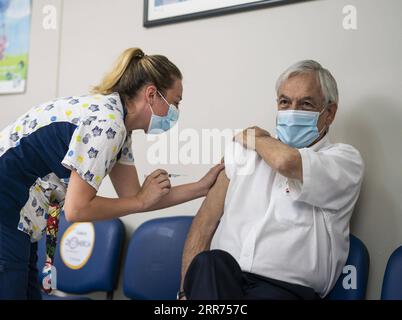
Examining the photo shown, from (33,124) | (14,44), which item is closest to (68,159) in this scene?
(33,124)

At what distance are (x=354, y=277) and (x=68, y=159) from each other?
1067 mm

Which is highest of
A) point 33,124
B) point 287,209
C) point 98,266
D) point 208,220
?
point 33,124

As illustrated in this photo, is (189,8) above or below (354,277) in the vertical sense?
above

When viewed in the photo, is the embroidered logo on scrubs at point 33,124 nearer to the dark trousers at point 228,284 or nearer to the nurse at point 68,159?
the nurse at point 68,159

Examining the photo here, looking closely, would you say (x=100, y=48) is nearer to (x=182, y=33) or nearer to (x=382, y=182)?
(x=182, y=33)

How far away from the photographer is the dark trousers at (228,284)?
4.10ft

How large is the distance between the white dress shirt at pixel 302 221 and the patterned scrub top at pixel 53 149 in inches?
21.5

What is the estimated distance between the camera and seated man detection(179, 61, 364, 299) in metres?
1.36

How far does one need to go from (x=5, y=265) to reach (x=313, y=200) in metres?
1.00

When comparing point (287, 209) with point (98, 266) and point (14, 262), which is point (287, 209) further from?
point (98, 266)

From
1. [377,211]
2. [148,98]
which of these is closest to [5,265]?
[148,98]

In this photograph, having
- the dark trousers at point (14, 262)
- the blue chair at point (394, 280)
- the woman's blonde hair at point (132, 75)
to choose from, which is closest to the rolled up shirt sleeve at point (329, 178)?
the blue chair at point (394, 280)

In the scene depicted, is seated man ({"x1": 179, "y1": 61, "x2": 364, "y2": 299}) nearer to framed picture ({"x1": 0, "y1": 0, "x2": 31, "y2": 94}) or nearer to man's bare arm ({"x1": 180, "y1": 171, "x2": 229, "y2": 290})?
man's bare arm ({"x1": 180, "y1": 171, "x2": 229, "y2": 290})

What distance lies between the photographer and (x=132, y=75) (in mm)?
1452
